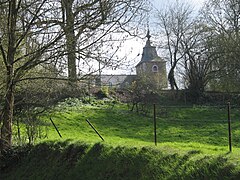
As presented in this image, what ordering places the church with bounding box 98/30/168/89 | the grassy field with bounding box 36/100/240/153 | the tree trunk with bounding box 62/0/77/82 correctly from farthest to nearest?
1. the grassy field with bounding box 36/100/240/153
2. the church with bounding box 98/30/168/89
3. the tree trunk with bounding box 62/0/77/82

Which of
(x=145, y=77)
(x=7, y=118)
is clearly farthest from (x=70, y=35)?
(x=145, y=77)

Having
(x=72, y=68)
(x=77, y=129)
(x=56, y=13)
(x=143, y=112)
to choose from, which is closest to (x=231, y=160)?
(x=72, y=68)

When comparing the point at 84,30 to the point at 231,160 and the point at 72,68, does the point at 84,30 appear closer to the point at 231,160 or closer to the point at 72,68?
the point at 72,68

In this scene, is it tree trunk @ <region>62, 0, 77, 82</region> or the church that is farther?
the church

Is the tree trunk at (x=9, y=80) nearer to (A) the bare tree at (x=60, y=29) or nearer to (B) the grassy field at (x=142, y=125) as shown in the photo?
(A) the bare tree at (x=60, y=29)

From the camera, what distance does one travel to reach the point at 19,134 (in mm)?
12289

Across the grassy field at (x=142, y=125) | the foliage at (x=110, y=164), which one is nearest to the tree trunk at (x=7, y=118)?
the foliage at (x=110, y=164)

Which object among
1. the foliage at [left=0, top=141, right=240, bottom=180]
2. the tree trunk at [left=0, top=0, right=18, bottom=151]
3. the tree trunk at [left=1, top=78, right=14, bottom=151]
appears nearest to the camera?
the foliage at [left=0, top=141, right=240, bottom=180]

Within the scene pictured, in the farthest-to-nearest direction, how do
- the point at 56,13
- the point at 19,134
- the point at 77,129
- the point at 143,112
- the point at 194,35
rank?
the point at 194,35
the point at 143,112
the point at 77,129
the point at 19,134
the point at 56,13

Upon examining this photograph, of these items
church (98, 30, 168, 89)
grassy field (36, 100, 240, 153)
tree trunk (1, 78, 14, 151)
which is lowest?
grassy field (36, 100, 240, 153)

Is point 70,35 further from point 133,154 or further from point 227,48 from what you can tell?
point 227,48

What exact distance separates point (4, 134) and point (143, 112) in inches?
604

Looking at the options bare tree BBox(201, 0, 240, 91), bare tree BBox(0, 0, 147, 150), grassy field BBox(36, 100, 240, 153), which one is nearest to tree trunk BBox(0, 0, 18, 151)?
bare tree BBox(0, 0, 147, 150)

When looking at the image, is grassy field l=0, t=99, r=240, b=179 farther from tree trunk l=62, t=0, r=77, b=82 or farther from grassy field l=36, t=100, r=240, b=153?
tree trunk l=62, t=0, r=77, b=82
